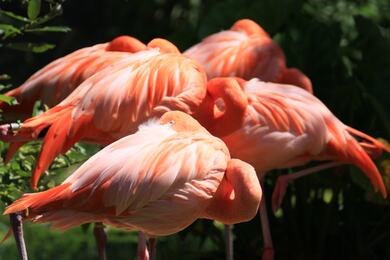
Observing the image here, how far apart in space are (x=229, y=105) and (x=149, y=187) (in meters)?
0.98

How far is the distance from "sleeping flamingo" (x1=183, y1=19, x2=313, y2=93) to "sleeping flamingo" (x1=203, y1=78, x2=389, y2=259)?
1.11 ft

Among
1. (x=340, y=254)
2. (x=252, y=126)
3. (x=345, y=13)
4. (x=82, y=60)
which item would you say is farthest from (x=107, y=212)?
(x=345, y=13)

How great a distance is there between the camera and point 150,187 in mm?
3090

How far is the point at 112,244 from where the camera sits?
5.79 meters

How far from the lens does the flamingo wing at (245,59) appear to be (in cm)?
464

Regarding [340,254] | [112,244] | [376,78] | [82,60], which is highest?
[82,60]

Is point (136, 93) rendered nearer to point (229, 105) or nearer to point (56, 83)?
point (229, 105)

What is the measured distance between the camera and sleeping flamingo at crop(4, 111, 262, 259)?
308cm

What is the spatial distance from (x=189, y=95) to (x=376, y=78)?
1464 mm

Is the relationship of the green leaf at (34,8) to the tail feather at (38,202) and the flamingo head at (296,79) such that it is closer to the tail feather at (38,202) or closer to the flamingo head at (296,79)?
the tail feather at (38,202)

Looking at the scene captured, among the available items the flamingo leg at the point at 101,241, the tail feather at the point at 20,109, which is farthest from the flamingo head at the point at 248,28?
the flamingo leg at the point at 101,241

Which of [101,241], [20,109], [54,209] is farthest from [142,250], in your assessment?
[54,209]

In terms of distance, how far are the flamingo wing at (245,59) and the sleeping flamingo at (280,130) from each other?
339 millimetres

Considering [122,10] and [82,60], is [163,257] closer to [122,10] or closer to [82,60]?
[82,60]
